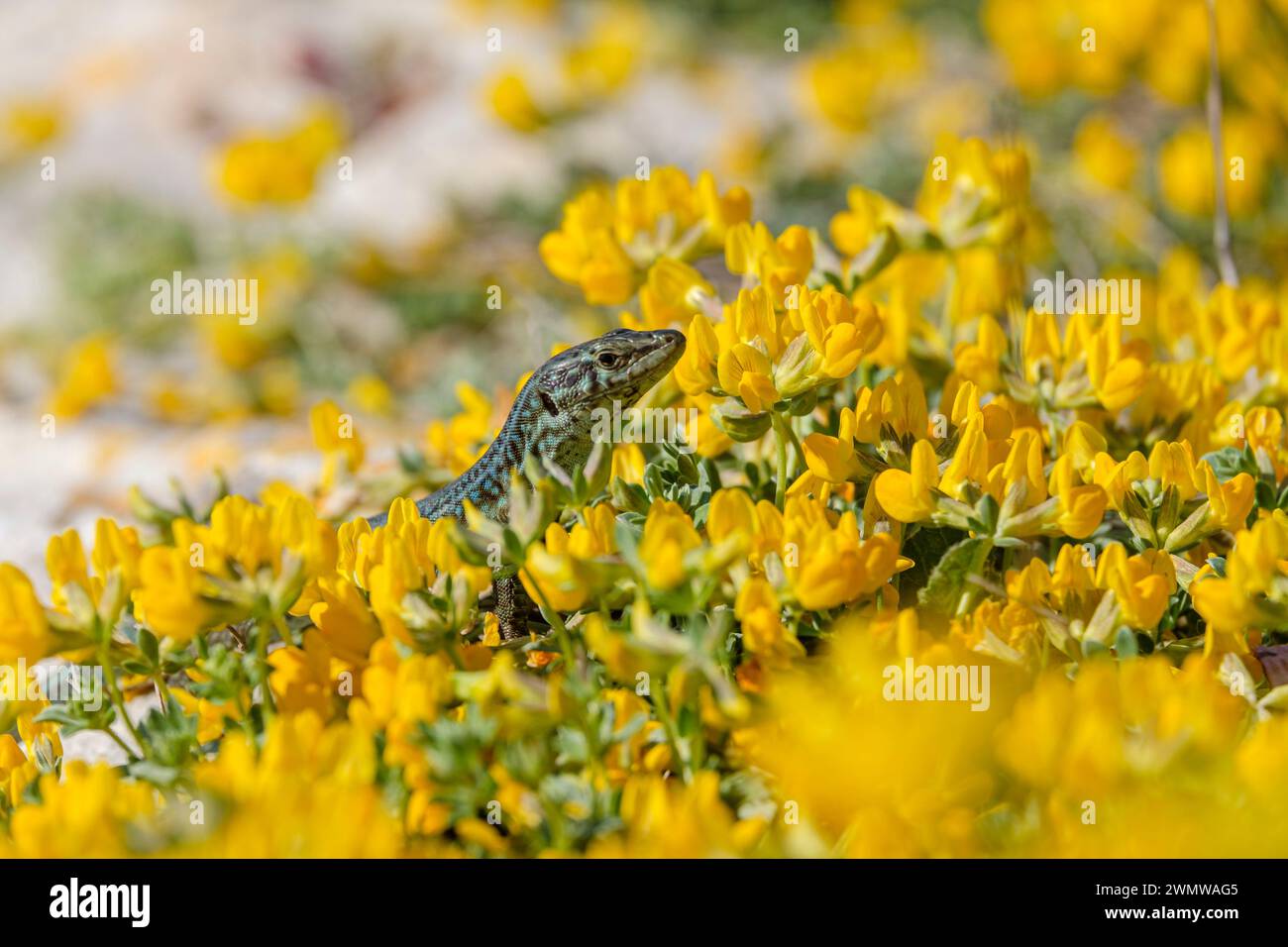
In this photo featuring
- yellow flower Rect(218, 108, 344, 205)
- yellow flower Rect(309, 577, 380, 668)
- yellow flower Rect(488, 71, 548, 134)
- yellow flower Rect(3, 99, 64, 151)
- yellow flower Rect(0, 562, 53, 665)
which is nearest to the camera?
yellow flower Rect(0, 562, 53, 665)

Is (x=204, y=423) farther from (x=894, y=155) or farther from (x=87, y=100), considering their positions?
(x=87, y=100)

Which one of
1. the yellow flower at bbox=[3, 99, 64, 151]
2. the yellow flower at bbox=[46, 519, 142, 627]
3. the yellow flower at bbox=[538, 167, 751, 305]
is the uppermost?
the yellow flower at bbox=[3, 99, 64, 151]

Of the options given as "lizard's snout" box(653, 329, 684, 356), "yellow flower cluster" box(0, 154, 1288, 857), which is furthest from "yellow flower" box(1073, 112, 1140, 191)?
"lizard's snout" box(653, 329, 684, 356)

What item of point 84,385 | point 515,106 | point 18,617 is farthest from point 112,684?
point 515,106

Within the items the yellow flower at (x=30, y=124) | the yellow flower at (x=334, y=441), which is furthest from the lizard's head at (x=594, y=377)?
the yellow flower at (x=30, y=124)

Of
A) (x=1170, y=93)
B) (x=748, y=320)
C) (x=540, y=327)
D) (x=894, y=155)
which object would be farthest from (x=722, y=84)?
(x=748, y=320)

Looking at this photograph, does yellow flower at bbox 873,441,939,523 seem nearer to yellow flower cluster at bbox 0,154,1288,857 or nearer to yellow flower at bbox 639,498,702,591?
yellow flower cluster at bbox 0,154,1288,857
